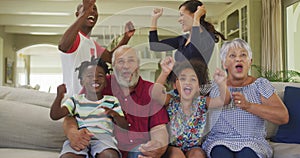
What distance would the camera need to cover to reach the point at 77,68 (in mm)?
1829

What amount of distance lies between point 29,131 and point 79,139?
1.31 feet

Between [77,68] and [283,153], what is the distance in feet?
3.44

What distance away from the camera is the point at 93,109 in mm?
1744

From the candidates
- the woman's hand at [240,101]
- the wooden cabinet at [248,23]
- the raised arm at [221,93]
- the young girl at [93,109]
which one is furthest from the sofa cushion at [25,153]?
the wooden cabinet at [248,23]

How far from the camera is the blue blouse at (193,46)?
1.69 m

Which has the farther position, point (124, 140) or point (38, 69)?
point (38, 69)

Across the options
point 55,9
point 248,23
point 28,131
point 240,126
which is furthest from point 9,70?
point 240,126

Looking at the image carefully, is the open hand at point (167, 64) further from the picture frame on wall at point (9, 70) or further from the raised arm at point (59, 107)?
the picture frame on wall at point (9, 70)

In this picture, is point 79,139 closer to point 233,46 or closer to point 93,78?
point 93,78

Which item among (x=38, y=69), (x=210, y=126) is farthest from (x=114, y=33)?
(x=38, y=69)

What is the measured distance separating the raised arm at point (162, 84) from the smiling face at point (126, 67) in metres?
0.11

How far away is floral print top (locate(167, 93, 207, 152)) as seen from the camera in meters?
1.78

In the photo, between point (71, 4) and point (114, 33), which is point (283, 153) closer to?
point (114, 33)

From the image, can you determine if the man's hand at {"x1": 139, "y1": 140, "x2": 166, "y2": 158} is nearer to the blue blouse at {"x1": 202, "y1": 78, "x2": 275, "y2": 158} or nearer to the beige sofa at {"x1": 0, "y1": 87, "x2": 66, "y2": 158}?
the blue blouse at {"x1": 202, "y1": 78, "x2": 275, "y2": 158}
